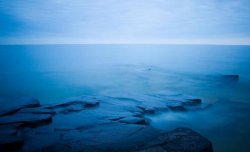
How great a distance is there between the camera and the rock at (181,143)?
15.3ft

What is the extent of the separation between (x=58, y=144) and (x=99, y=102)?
4299 mm

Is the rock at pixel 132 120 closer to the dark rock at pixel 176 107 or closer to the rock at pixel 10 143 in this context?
the dark rock at pixel 176 107

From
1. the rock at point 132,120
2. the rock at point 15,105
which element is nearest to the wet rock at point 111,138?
the rock at point 132,120

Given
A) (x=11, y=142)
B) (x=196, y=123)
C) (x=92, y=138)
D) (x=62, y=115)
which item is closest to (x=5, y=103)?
(x=62, y=115)

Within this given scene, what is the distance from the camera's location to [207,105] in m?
10.8

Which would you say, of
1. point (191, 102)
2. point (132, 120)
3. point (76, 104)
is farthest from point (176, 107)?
point (76, 104)

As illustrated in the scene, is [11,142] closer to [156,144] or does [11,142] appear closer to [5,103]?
[156,144]

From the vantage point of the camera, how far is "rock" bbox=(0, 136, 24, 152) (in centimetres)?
497

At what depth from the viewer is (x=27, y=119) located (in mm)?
6637

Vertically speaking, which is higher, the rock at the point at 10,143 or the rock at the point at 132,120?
the rock at the point at 10,143

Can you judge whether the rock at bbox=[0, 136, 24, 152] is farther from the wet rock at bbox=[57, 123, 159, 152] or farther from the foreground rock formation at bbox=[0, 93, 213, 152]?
the wet rock at bbox=[57, 123, 159, 152]

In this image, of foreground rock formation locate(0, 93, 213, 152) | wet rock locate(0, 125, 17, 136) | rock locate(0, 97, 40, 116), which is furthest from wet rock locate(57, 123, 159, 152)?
rock locate(0, 97, 40, 116)

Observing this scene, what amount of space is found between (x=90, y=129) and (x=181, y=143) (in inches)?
109

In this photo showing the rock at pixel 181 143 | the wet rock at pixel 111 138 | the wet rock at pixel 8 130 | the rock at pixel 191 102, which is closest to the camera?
the rock at pixel 181 143
